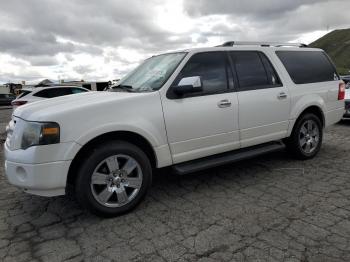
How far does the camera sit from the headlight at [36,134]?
11.1 ft

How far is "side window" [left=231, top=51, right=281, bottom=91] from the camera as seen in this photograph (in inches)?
187

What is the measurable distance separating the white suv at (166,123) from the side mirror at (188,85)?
0.5 inches

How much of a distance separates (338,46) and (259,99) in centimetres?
18522

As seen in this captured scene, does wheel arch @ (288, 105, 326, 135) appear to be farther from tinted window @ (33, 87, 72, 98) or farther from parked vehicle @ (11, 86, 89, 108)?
tinted window @ (33, 87, 72, 98)

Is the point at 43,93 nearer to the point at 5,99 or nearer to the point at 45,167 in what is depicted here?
the point at 45,167

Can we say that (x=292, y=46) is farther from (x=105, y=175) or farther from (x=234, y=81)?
(x=105, y=175)

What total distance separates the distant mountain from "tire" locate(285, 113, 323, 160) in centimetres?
13849

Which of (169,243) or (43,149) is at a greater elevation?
(43,149)

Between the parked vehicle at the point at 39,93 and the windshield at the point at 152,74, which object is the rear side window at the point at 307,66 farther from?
the parked vehicle at the point at 39,93

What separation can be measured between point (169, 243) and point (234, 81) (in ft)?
7.81

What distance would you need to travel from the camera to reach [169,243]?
317 cm

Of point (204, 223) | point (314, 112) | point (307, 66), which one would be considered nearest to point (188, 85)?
point (204, 223)

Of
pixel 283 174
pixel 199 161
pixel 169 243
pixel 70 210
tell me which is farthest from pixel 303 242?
pixel 70 210

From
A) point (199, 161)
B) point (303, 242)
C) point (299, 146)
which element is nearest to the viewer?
point (303, 242)
